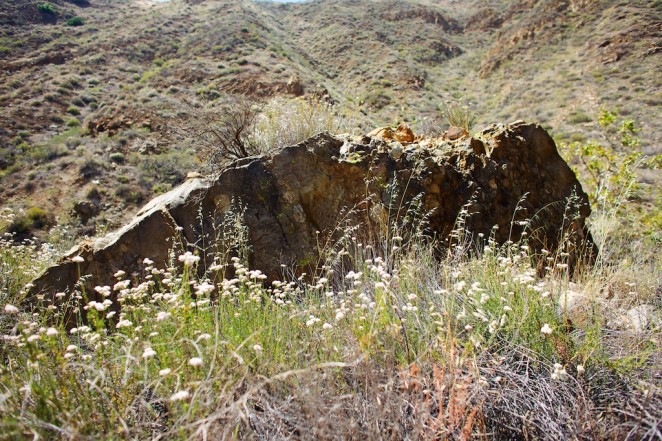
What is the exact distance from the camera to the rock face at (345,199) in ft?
12.5

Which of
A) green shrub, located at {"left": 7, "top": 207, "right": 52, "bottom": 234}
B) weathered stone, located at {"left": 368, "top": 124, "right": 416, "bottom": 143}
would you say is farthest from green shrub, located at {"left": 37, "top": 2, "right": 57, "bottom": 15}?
weathered stone, located at {"left": 368, "top": 124, "right": 416, "bottom": 143}

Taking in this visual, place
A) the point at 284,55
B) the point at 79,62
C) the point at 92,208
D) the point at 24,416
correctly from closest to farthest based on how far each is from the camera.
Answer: the point at 24,416 < the point at 92,208 < the point at 79,62 < the point at 284,55

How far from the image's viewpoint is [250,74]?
1984 cm

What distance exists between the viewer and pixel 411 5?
116 feet

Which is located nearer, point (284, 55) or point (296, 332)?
point (296, 332)

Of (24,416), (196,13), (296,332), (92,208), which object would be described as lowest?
(92,208)

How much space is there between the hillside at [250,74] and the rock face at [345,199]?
8.23 ft

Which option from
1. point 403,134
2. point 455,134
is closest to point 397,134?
point 403,134

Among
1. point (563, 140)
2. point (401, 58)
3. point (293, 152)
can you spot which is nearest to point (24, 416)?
point (293, 152)

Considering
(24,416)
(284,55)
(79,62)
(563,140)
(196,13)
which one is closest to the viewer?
(24,416)

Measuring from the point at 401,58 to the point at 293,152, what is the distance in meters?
24.3

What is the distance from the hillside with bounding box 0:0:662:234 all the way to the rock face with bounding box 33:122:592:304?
2.51 metres

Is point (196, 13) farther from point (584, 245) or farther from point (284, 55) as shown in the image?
point (584, 245)

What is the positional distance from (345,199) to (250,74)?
17875 mm
